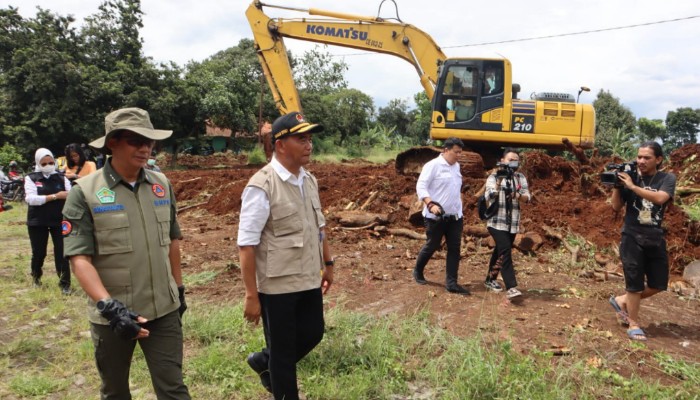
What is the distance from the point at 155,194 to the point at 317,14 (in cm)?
950

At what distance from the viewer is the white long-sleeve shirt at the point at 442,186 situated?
17.1 ft

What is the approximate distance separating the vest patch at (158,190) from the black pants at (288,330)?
77 centimetres

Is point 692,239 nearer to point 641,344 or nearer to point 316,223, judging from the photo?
point 641,344

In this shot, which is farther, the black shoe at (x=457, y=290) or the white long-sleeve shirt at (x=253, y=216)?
the black shoe at (x=457, y=290)

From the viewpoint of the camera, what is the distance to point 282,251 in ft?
8.34

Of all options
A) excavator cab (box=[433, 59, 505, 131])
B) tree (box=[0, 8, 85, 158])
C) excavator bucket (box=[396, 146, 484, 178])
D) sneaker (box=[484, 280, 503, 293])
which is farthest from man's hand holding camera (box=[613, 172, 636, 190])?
tree (box=[0, 8, 85, 158])

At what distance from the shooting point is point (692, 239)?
6.44 m

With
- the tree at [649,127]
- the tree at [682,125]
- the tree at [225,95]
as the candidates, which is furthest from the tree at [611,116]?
the tree at [225,95]

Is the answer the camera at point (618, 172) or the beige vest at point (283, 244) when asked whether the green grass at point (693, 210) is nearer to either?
the camera at point (618, 172)

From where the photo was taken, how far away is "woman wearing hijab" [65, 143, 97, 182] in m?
5.30

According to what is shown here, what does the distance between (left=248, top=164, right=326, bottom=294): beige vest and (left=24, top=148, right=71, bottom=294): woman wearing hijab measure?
3570mm

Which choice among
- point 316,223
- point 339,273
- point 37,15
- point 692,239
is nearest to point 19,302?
point 339,273

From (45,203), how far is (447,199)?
4385 millimetres

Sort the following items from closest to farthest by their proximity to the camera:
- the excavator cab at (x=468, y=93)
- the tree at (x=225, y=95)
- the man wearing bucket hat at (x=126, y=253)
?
1. the man wearing bucket hat at (x=126, y=253)
2. the excavator cab at (x=468, y=93)
3. the tree at (x=225, y=95)
